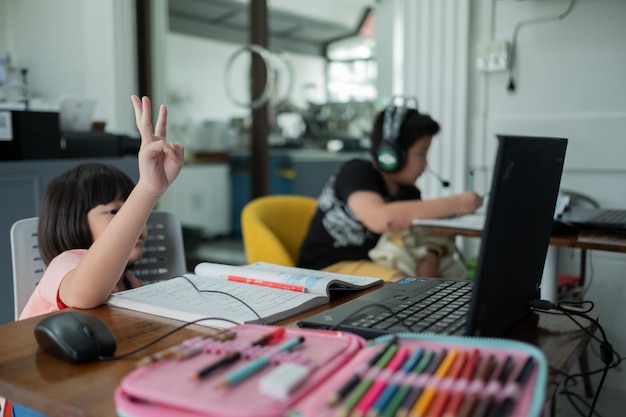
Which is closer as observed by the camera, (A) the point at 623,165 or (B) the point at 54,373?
(B) the point at 54,373

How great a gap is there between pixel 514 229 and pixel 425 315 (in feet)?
0.65

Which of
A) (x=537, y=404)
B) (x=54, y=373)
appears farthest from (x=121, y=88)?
(x=537, y=404)

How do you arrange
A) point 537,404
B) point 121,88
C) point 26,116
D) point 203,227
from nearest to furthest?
point 537,404 → point 26,116 → point 121,88 → point 203,227

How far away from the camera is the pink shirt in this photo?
102cm

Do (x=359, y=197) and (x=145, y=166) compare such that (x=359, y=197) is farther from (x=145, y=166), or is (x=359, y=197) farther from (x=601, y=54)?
(x=601, y=54)

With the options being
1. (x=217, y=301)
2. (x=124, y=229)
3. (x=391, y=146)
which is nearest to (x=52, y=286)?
(x=124, y=229)

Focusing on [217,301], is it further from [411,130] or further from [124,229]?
[411,130]

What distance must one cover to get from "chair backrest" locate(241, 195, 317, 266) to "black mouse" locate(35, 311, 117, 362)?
3.68 ft

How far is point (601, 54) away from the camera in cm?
227

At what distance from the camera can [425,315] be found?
826 mm

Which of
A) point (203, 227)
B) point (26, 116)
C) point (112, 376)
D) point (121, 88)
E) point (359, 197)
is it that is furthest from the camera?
point (203, 227)

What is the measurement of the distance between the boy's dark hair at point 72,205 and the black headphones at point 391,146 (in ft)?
3.01

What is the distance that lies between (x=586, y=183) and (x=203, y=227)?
3.44m

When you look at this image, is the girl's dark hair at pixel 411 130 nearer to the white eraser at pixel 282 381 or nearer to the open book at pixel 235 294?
the open book at pixel 235 294
